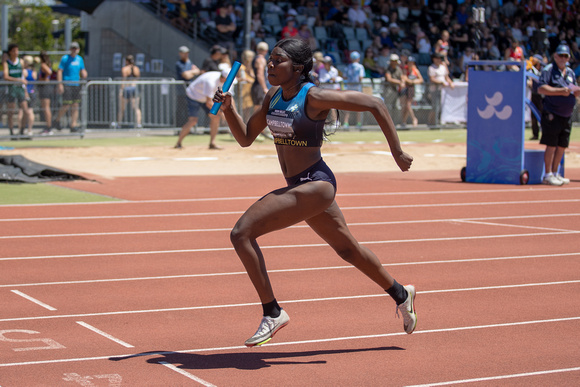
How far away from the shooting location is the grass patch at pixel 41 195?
1294cm

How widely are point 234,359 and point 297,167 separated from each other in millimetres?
1233

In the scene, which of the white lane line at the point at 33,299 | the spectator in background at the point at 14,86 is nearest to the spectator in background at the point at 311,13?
the spectator in background at the point at 14,86

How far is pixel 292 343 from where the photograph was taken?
5.94 meters

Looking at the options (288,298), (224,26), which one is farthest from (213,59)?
(288,298)

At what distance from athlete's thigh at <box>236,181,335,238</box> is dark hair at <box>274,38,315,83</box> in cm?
74

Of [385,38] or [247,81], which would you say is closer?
[247,81]

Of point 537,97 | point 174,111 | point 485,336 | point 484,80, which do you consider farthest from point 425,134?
point 485,336

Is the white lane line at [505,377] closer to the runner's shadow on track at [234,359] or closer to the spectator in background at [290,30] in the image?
the runner's shadow on track at [234,359]

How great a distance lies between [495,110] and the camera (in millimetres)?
15180

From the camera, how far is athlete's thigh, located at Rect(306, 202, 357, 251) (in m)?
5.88

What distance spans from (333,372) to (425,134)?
21.7 meters

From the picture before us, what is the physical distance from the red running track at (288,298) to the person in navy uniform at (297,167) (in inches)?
17.2

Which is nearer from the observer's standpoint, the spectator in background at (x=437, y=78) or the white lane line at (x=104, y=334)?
the white lane line at (x=104, y=334)

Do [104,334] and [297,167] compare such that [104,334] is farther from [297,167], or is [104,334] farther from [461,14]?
[461,14]
